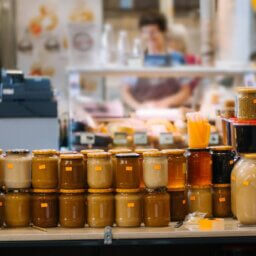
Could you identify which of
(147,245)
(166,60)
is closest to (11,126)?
(147,245)

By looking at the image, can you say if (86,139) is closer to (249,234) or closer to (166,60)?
(166,60)

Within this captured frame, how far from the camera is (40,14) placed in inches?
345

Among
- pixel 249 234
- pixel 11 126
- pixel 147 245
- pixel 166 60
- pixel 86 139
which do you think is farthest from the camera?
pixel 166 60

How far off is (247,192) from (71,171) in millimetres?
929

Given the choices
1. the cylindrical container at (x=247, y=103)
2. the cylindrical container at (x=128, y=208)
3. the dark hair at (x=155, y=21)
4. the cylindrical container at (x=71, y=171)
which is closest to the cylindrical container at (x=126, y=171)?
the cylindrical container at (x=128, y=208)

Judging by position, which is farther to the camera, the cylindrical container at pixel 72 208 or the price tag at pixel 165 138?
the price tag at pixel 165 138

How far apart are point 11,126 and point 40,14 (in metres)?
4.31

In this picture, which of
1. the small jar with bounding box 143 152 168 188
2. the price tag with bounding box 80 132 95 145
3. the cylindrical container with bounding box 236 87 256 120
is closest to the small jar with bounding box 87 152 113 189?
the small jar with bounding box 143 152 168 188

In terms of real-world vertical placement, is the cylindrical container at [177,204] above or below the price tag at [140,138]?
below

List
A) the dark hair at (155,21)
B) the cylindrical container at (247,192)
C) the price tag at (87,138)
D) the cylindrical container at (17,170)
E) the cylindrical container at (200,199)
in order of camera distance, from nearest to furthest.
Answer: the cylindrical container at (247,192) < the cylindrical container at (17,170) < the cylindrical container at (200,199) < the price tag at (87,138) < the dark hair at (155,21)

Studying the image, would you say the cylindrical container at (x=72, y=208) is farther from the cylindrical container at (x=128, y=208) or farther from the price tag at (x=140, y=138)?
the price tag at (x=140, y=138)

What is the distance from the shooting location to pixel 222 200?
3.98 meters

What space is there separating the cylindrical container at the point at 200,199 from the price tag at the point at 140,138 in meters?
1.81

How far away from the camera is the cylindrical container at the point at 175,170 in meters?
3.90
